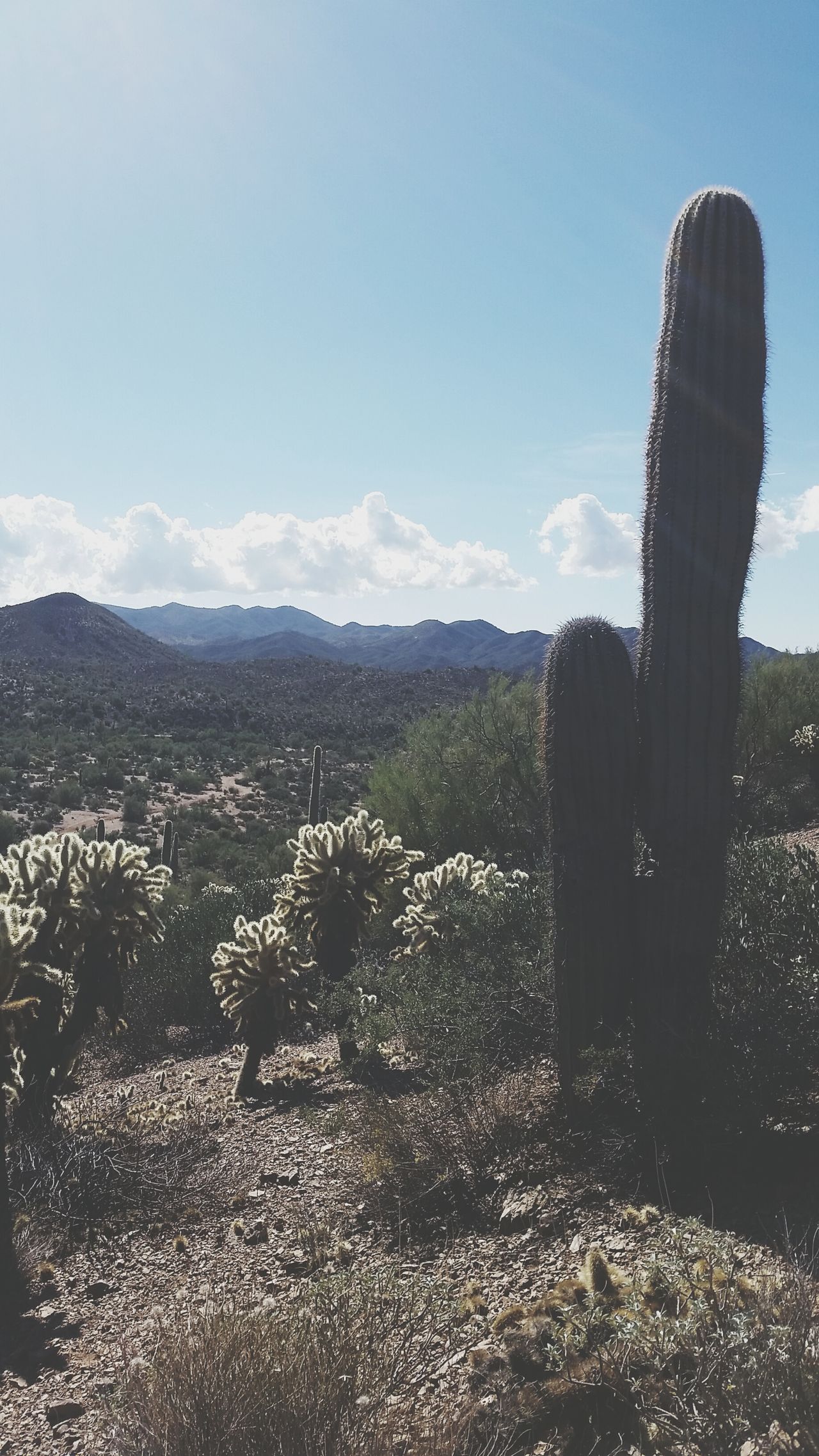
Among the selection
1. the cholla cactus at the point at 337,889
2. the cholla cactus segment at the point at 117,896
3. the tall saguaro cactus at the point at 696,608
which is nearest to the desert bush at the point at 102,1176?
the cholla cactus segment at the point at 117,896

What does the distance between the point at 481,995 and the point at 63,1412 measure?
407cm

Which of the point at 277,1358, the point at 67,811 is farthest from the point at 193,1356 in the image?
the point at 67,811

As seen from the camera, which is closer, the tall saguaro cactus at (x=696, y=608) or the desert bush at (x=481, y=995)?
the tall saguaro cactus at (x=696, y=608)

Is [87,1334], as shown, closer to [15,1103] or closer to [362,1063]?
[15,1103]

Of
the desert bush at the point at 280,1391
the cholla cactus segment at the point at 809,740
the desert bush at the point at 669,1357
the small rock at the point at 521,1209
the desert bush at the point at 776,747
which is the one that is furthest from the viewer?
the cholla cactus segment at the point at 809,740

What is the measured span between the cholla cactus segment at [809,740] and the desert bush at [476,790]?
5.52 metres

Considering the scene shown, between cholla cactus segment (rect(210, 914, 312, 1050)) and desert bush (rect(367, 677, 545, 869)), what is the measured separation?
9607 millimetres

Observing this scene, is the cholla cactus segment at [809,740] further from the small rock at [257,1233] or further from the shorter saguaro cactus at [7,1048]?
the shorter saguaro cactus at [7,1048]

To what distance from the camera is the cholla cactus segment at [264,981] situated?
31.3 feet

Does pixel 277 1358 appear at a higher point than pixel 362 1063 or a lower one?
higher

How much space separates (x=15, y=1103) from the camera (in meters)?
7.49

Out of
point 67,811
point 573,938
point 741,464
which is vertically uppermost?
point 741,464

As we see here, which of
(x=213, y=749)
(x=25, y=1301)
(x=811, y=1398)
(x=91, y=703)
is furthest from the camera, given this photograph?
(x=91, y=703)

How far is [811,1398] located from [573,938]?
3588 millimetres
